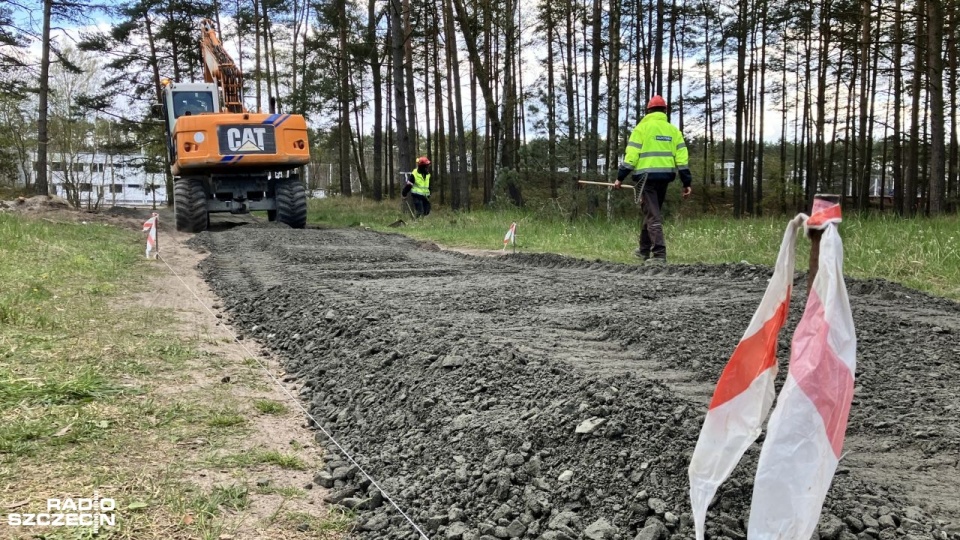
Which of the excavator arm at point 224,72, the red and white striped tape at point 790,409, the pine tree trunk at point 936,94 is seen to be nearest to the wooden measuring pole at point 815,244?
the red and white striped tape at point 790,409

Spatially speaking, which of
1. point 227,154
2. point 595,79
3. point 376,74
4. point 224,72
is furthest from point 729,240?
point 376,74

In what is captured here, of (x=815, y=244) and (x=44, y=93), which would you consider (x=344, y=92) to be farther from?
(x=815, y=244)

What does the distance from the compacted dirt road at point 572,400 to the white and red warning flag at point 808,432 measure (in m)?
0.39

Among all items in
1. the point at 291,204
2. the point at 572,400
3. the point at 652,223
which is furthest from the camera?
the point at 291,204

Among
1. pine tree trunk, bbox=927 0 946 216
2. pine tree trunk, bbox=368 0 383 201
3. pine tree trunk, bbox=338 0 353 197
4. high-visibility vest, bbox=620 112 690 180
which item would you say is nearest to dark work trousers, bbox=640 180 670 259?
high-visibility vest, bbox=620 112 690 180

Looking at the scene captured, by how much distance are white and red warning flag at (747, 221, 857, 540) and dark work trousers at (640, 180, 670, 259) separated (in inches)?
268

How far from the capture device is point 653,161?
8.69 meters

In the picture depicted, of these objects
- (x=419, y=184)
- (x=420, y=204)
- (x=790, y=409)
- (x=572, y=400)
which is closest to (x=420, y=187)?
(x=419, y=184)

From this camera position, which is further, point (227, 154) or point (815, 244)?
point (227, 154)

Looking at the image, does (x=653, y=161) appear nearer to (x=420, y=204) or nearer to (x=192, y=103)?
(x=420, y=204)

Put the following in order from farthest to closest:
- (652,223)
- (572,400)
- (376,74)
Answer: (376,74) → (652,223) → (572,400)

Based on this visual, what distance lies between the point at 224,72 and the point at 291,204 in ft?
13.8

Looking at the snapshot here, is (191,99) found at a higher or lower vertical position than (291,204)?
higher

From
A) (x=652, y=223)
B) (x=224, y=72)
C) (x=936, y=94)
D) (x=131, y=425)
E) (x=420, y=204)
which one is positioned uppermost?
(x=224, y=72)
